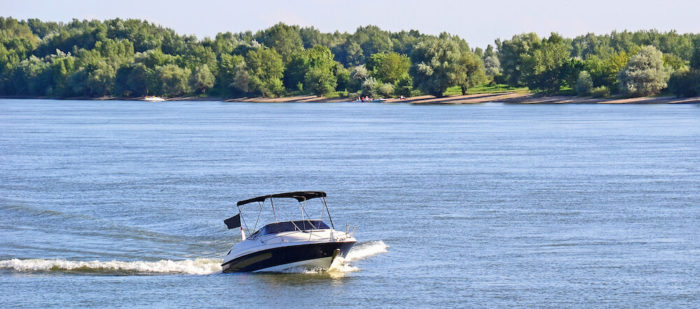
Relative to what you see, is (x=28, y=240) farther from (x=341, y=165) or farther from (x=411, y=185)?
(x=341, y=165)

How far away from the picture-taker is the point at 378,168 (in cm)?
7675

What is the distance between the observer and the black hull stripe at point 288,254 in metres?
39.9

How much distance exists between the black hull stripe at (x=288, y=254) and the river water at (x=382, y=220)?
53cm

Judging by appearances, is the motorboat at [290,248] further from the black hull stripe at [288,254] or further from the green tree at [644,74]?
the green tree at [644,74]

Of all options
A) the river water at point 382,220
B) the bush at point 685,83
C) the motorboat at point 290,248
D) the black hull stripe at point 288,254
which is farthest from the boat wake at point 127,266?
the bush at point 685,83

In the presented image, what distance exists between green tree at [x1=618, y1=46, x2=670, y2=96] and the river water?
270ft

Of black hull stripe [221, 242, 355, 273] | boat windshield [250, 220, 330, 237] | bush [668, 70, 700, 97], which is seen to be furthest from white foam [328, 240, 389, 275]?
bush [668, 70, 700, 97]

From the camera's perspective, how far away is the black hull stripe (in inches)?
1572

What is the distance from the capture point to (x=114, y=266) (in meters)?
42.7

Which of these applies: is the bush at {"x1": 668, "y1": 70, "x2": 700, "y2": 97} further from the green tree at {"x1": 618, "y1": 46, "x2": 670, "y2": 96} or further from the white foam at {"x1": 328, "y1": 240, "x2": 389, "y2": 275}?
the white foam at {"x1": 328, "y1": 240, "x2": 389, "y2": 275}

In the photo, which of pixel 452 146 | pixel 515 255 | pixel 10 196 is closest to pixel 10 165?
pixel 10 196

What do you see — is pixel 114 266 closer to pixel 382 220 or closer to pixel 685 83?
pixel 382 220

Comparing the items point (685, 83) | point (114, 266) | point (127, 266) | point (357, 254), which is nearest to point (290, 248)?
point (357, 254)

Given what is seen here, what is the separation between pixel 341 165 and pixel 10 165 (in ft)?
85.8
